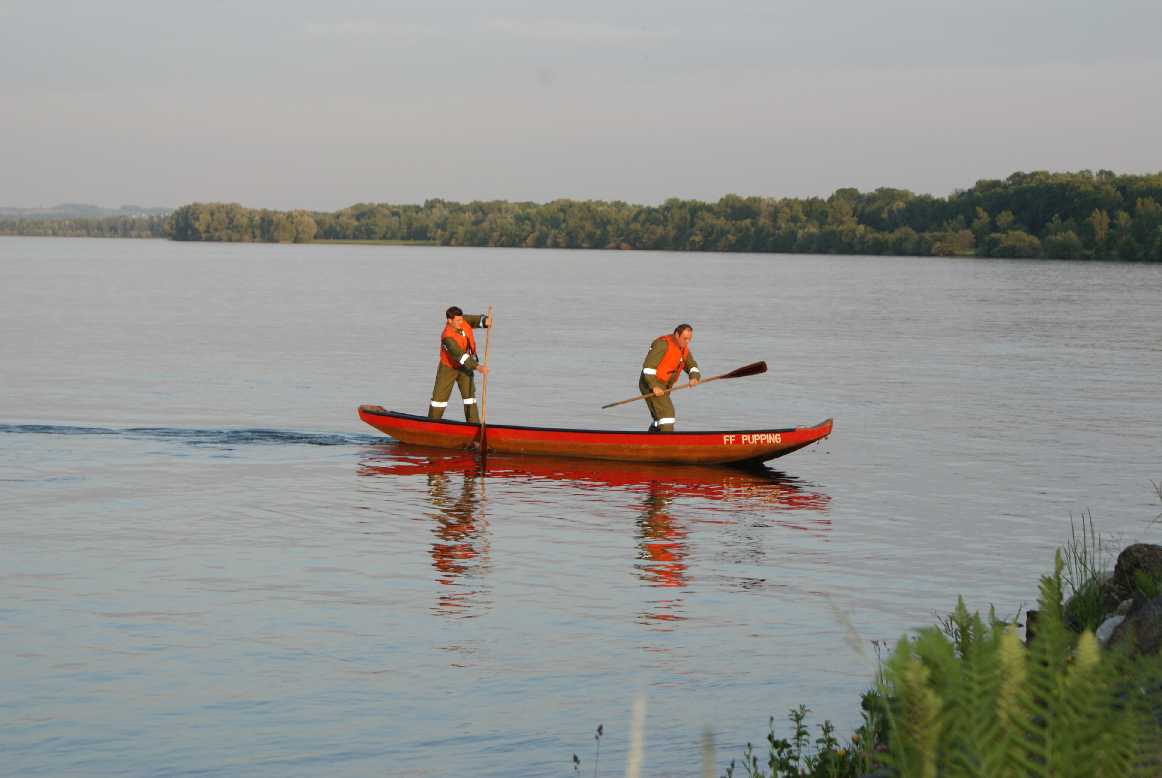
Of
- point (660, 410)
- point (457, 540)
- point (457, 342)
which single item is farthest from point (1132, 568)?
point (457, 342)

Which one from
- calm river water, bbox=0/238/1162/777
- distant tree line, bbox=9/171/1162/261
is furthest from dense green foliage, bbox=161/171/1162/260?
calm river water, bbox=0/238/1162/777

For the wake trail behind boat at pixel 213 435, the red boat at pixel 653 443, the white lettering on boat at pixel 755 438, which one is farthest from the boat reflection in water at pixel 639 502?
the wake trail behind boat at pixel 213 435

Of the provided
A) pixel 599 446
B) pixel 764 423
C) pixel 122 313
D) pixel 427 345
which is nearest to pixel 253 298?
pixel 122 313

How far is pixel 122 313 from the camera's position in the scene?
200 ft

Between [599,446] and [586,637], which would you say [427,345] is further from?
[586,637]

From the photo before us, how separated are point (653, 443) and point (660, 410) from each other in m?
0.51

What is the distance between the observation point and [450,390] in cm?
2273

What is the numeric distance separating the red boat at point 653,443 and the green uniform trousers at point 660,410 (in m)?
0.38

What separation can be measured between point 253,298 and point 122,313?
633 inches

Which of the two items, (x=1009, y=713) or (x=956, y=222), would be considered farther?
(x=956, y=222)

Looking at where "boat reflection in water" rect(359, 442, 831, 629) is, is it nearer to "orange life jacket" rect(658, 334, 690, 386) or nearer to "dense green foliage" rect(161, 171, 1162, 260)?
"orange life jacket" rect(658, 334, 690, 386)

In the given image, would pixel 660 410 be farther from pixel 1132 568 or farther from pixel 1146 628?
pixel 1146 628

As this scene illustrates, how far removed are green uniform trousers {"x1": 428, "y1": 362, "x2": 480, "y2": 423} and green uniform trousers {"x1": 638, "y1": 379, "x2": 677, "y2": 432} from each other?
9.29 feet

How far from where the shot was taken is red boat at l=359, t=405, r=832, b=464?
2091 cm
